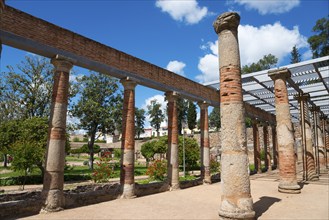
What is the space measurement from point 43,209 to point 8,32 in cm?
532

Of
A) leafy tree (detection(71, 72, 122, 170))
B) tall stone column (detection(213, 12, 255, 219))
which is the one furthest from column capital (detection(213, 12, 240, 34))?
leafy tree (detection(71, 72, 122, 170))

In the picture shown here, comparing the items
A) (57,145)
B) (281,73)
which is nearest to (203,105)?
(281,73)

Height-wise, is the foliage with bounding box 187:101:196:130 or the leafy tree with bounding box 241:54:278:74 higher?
the leafy tree with bounding box 241:54:278:74

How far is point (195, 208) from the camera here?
26.3 feet

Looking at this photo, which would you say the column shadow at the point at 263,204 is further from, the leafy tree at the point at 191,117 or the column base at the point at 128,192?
the leafy tree at the point at 191,117

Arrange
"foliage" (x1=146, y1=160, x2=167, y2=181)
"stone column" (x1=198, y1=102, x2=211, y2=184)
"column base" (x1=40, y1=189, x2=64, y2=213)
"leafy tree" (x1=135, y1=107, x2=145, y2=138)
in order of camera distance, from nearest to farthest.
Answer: "column base" (x1=40, y1=189, x2=64, y2=213) < "stone column" (x1=198, y1=102, x2=211, y2=184) < "foliage" (x1=146, y1=160, x2=167, y2=181) < "leafy tree" (x1=135, y1=107, x2=145, y2=138)

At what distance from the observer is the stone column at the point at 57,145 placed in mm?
7739

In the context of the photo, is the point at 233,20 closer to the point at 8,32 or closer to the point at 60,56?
the point at 60,56

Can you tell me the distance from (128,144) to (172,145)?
300 centimetres

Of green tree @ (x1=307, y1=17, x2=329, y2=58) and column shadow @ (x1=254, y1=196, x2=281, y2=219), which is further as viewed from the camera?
green tree @ (x1=307, y1=17, x2=329, y2=58)

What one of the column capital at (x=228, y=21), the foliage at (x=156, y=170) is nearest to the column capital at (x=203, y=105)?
the foliage at (x=156, y=170)

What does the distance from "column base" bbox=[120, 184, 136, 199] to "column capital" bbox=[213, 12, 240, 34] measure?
22.4 ft

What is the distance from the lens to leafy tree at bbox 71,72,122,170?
28842 mm

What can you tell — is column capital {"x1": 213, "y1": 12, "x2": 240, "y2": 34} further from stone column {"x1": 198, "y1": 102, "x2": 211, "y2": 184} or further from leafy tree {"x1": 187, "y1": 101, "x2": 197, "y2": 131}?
leafy tree {"x1": 187, "y1": 101, "x2": 197, "y2": 131}
